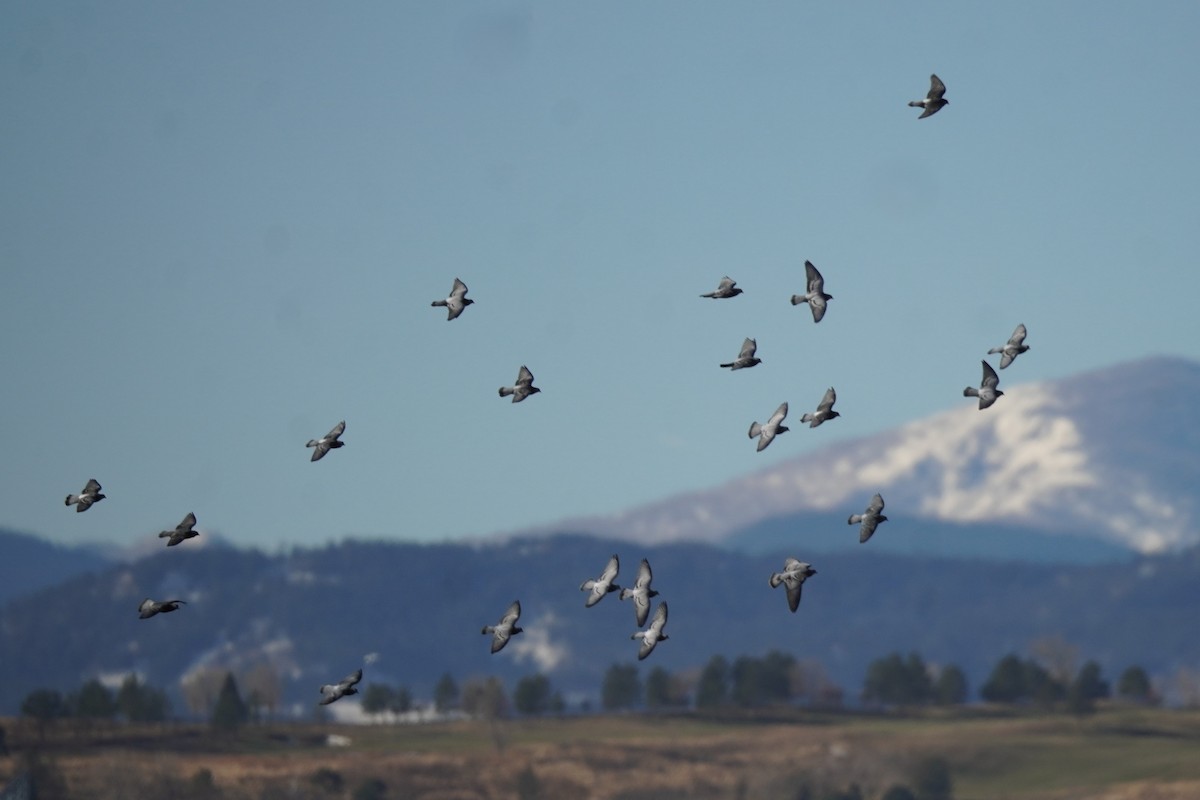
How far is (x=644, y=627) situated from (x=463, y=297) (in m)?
17.9

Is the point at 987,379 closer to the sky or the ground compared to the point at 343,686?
closer to the sky

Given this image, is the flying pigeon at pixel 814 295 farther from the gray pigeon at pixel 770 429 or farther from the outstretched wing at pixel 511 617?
the outstretched wing at pixel 511 617

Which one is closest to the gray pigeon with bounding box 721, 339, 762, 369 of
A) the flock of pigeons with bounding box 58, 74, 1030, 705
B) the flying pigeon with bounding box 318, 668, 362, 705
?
the flock of pigeons with bounding box 58, 74, 1030, 705

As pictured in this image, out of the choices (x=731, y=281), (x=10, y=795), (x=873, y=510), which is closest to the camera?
(x=873, y=510)

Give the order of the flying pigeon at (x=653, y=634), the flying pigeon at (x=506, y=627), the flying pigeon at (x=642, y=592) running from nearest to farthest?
the flying pigeon at (x=653, y=634), the flying pigeon at (x=506, y=627), the flying pigeon at (x=642, y=592)

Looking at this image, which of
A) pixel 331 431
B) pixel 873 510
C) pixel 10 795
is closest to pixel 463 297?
pixel 331 431

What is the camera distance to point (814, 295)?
96375mm

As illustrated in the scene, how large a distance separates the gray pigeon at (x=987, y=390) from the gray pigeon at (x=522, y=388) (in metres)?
19.5

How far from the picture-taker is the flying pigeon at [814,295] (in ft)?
313

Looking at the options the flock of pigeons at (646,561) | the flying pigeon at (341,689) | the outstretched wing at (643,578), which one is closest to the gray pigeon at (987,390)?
the flock of pigeons at (646,561)

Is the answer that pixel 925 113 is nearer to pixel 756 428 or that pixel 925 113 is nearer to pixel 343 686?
pixel 756 428

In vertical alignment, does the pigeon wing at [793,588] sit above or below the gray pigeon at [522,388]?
below

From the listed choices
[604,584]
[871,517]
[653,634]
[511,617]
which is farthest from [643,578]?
[871,517]

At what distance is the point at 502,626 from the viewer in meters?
93.5
